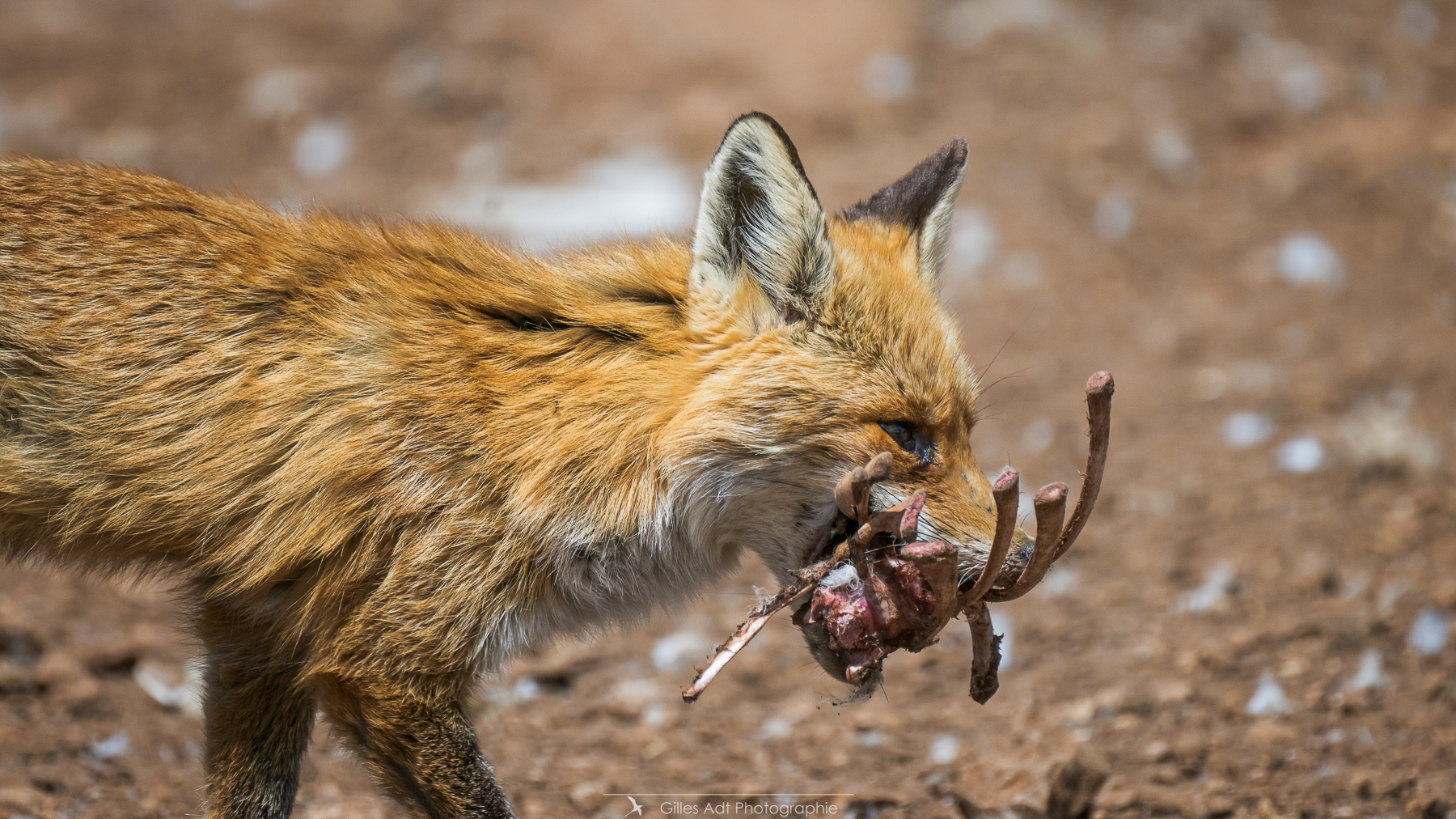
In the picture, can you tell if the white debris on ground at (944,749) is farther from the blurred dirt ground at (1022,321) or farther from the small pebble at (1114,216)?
the small pebble at (1114,216)

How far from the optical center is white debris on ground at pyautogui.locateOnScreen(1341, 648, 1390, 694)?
4.45 metres

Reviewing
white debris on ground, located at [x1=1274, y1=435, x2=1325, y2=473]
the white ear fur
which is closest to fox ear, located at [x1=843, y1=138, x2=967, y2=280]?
the white ear fur

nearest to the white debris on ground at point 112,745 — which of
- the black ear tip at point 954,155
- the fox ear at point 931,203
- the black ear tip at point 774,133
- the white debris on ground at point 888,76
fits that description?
the black ear tip at point 774,133

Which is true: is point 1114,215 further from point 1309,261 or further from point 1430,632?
point 1430,632

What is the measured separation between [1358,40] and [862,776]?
8.23 metres

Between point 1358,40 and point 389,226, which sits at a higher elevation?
point 1358,40

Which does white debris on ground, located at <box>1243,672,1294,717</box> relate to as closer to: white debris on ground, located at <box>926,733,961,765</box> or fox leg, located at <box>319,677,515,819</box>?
white debris on ground, located at <box>926,733,961,765</box>

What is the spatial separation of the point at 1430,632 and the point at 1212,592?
0.93m

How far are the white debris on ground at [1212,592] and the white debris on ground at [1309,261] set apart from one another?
3.12 metres

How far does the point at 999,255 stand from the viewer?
315 inches

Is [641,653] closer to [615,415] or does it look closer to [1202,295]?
[615,415]

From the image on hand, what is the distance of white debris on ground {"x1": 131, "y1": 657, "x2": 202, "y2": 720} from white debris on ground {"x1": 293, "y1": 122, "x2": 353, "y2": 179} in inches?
185

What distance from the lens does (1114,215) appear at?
8.32 m

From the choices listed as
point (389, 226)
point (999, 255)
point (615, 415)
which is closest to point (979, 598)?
point (615, 415)
